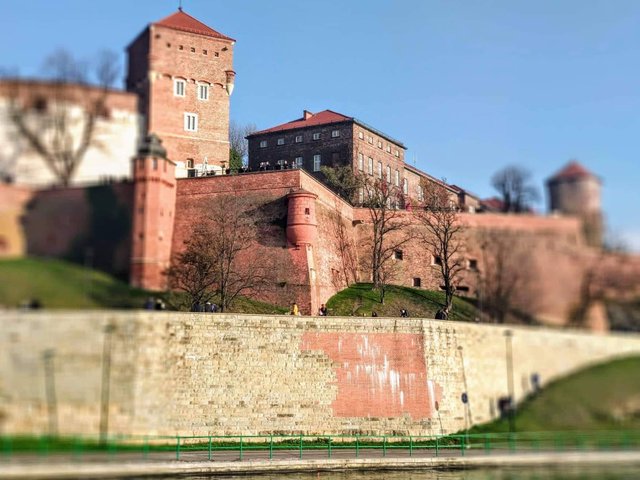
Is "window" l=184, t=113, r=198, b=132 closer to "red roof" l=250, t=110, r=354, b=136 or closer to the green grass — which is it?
the green grass

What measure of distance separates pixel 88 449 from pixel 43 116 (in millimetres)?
4079

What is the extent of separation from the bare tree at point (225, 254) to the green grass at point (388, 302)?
4673mm

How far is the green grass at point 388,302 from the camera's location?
32594 millimetres

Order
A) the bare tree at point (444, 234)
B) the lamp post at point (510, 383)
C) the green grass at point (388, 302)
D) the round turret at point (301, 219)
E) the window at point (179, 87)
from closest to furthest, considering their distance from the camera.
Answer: the window at point (179, 87) → the lamp post at point (510, 383) → the bare tree at point (444, 234) → the round turret at point (301, 219) → the green grass at point (388, 302)

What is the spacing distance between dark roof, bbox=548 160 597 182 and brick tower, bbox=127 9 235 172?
665 centimetres

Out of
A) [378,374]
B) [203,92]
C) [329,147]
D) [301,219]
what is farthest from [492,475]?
A: [329,147]

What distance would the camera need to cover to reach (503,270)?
1366 cm

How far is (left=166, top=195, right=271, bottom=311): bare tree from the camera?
23547 mm

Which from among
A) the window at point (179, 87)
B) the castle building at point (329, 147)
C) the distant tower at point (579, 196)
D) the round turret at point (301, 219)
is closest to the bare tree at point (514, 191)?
the distant tower at point (579, 196)

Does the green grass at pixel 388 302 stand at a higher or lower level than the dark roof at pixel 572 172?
lower

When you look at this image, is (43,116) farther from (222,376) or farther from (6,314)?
(222,376)

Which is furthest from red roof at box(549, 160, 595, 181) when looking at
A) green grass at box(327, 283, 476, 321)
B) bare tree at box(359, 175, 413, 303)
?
bare tree at box(359, 175, 413, 303)

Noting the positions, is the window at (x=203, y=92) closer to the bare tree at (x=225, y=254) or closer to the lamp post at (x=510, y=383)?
the lamp post at (x=510, y=383)

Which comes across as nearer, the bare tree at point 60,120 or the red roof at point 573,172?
the bare tree at point 60,120
